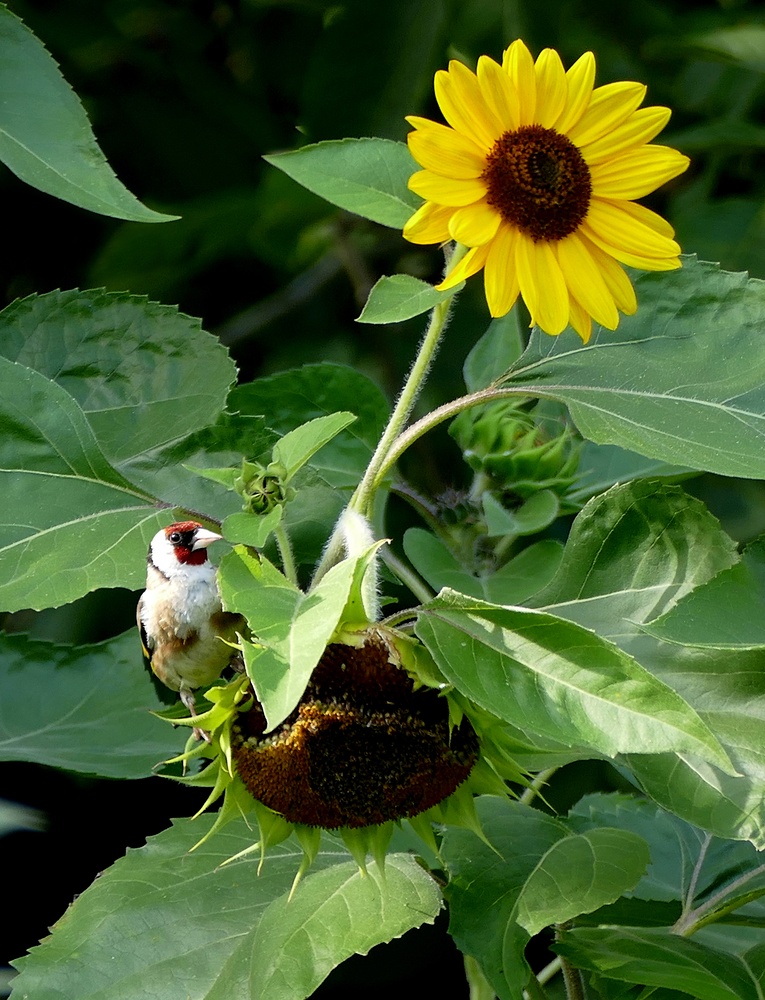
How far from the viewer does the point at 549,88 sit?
114 cm

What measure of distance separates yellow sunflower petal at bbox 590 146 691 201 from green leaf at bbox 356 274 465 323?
0.21 metres

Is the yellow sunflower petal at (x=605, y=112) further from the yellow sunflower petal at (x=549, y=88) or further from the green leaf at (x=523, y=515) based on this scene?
the green leaf at (x=523, y=515)

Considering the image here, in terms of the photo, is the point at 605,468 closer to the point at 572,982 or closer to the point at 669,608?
the point at 669,608

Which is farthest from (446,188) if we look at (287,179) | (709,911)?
(287,179)

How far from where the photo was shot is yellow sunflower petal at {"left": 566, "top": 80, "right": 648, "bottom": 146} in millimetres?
1165

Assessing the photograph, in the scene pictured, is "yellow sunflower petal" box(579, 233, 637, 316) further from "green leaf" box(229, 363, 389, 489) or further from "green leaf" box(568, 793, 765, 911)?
"green leaf" box(568, 793, 765, 911)

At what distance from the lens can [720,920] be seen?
127cm

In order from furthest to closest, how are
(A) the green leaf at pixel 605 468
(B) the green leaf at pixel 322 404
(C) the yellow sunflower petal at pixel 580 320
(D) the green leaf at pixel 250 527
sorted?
(A) the green leaf at pixel 605 468
(B) the green leaf at pixel 322 404
(C) the yellow sunflower petal at pixel 580 320
(D) the green leaf at pixel 250 527

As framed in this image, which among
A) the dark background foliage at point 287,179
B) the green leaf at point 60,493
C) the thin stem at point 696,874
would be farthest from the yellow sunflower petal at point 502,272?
the dark background foliage at point 287,179

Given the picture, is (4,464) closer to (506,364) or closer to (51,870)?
(506,364)

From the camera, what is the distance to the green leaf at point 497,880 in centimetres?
107

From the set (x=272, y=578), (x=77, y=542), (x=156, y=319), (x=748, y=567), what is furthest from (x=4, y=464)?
(x=748, y=567)

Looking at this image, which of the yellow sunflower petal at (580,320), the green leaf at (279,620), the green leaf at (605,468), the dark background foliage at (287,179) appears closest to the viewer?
the green leaf at (279,620)

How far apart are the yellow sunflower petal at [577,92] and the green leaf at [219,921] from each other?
67cm
